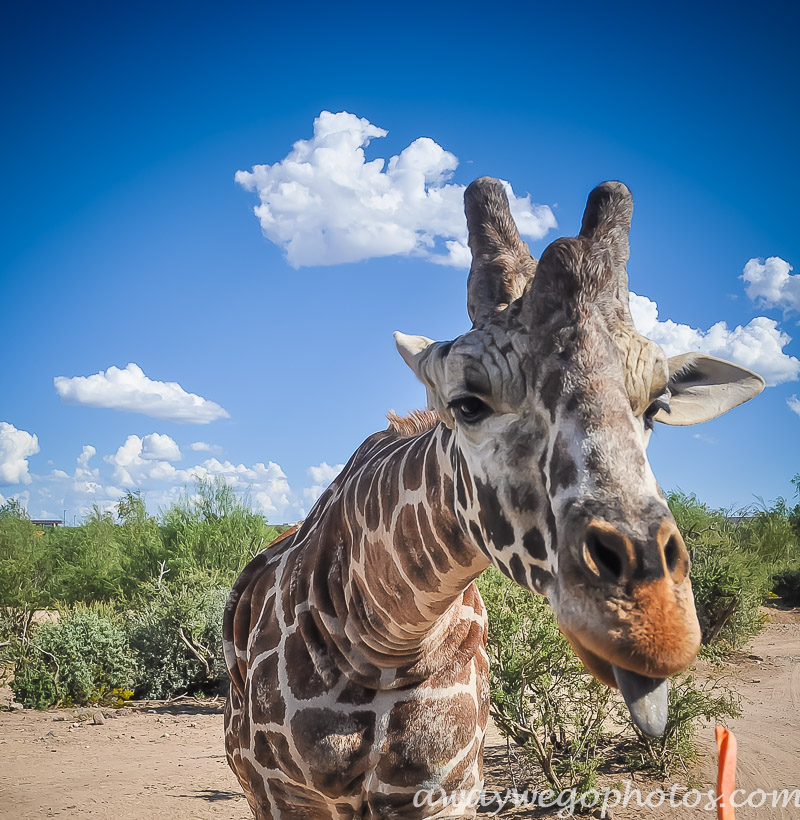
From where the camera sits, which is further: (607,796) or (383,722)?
(607,796)

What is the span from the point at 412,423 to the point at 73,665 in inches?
465

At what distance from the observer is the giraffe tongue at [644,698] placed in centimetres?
150

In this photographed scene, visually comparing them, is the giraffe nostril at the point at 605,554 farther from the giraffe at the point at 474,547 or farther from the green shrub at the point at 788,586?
the green shrub at the point at 788,586

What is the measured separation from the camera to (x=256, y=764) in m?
3.17

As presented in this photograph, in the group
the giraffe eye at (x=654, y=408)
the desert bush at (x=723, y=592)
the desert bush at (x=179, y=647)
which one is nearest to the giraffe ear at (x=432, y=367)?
the giraffe eye at (x=654, y=408)

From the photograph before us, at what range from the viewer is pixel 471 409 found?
82.8 inches

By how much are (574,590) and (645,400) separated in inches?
25.1

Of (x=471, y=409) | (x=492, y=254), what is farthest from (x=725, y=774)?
(x=492, y=254)

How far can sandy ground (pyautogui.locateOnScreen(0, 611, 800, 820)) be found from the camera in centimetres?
777

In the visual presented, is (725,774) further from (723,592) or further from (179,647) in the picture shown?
(723,592)

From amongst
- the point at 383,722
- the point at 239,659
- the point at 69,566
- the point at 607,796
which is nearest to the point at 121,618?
the point at 69,566

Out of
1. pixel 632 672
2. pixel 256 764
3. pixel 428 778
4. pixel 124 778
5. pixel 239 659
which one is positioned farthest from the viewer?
pixel 124 778

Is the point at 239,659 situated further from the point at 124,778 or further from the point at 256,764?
the point at 124,778

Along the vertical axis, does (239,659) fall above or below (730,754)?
below
